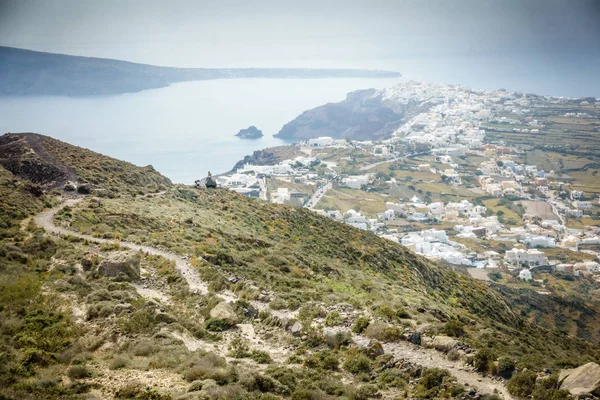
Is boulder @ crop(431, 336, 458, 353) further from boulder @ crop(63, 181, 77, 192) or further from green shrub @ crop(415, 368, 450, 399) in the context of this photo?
boulder @ crop(63, 181, 77, 192)

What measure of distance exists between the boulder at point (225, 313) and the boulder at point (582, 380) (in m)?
6.96

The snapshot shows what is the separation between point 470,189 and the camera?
9600 centimetres

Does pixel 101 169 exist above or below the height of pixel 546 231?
above

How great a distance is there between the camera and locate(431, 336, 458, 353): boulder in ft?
29.6

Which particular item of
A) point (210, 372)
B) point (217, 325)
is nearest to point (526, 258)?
point (217, 325)

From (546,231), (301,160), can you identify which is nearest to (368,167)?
(301,160)

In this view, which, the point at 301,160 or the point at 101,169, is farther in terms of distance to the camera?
the point at 301,160

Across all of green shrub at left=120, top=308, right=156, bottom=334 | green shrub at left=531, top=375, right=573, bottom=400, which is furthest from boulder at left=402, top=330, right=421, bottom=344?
green shrub at left=120, top=308, right=156, bottom=334

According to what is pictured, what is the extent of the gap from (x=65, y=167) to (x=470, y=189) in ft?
292

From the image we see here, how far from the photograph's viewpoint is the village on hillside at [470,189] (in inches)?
2386

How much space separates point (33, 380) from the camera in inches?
263

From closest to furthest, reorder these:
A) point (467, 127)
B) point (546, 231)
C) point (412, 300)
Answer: point (412, 300)
point (546, 231)
point (467, 127)

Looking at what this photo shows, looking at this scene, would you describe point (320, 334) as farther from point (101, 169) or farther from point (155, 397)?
point (101, 169)

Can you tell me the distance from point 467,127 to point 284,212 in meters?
146
